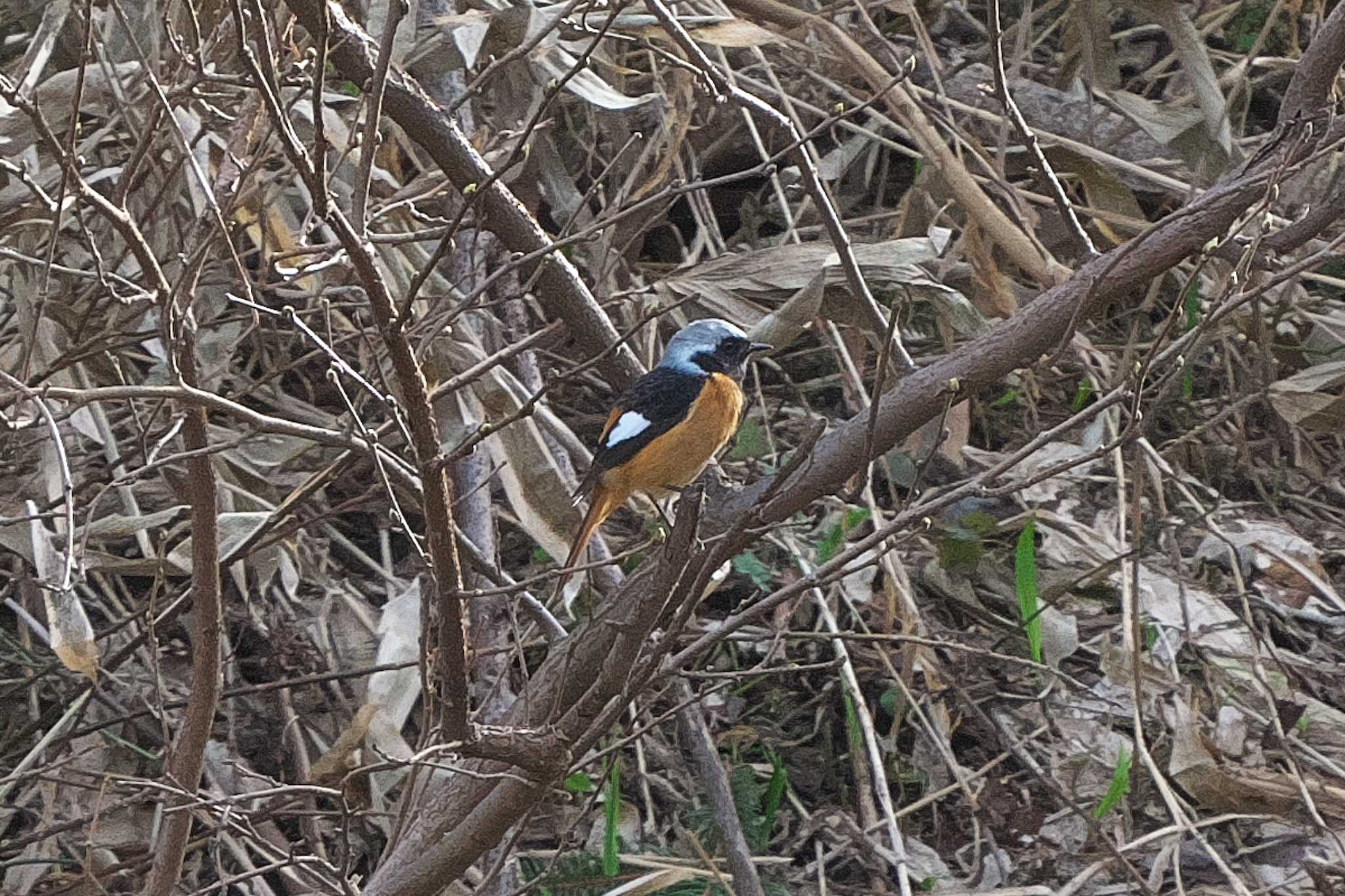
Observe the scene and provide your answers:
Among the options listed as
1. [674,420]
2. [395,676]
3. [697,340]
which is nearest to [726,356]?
[697,340]

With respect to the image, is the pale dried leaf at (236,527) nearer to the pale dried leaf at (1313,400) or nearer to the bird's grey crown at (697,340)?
the bird's grey crown at (697,340)

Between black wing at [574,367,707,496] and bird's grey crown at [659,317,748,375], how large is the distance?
0.33ft

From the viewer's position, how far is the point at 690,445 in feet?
13.0

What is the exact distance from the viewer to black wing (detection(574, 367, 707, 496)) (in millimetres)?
3805

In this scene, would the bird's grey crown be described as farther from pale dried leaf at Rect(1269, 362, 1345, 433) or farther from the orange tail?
pale dried leaf at Rect(1269, 362, 1345, 433)

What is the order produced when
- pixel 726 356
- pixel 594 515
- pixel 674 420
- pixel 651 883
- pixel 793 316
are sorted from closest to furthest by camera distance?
pixel 793 316 < pixel 594 515 < pixel 651 883 < pixel 674 420 < pixel 726 356

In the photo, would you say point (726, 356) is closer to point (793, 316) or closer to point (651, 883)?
point (793, 316)

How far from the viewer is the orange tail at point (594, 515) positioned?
3451mm

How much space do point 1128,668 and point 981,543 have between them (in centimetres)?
60

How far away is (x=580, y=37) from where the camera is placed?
12.2 ft

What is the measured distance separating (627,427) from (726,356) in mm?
382

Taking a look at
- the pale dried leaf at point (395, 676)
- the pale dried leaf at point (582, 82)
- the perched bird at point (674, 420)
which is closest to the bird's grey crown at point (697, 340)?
the perched bird at point (674, 420)

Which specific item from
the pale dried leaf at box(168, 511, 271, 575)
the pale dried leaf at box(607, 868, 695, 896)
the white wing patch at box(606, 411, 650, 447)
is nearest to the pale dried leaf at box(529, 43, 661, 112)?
the white wing patch at box(606, 411, 650, 447)

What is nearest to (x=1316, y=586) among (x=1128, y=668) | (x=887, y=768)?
(x=1128, y=668)
